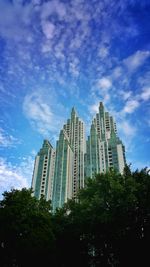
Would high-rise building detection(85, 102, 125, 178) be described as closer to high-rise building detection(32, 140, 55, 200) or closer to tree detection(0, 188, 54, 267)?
high-rise building detection(32, 140, 55, 200)

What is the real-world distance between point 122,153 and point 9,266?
3651 inches

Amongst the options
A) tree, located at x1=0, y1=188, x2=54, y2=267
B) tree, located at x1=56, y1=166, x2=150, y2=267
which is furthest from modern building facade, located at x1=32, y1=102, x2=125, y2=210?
tree, located at x1=0, y1=188, x2=54, y2=267

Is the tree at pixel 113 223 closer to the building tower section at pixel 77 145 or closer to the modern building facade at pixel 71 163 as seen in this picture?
the modern building facade at pixel 71 163

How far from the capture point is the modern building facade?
105 metres

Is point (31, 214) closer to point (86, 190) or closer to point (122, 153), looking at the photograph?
point (86, 190)

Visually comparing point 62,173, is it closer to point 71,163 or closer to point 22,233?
point 71,163

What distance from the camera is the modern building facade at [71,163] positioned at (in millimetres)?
105000

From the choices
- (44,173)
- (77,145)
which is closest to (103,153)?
(77,145)

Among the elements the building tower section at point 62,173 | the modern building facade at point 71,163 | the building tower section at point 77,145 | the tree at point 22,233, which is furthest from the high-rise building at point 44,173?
the tree at point 22,233

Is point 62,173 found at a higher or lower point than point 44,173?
lower

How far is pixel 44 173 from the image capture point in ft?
365

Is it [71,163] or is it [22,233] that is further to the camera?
[71,163]

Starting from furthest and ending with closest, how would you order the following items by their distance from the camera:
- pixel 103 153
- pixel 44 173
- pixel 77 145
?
pixel 77 145 → pixel 103 153 → pixel 44 173

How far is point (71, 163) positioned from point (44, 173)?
47.3 feet
